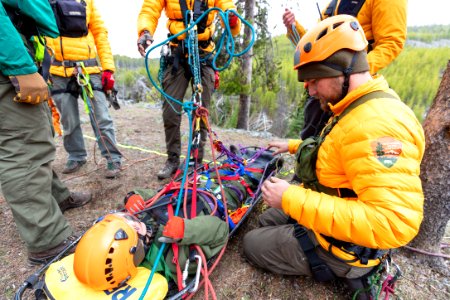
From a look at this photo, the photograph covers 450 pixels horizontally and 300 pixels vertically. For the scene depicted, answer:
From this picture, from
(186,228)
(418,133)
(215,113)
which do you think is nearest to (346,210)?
(418,133)

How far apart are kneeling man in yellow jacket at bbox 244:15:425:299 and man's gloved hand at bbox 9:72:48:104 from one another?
1885 mm

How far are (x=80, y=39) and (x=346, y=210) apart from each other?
3694mm

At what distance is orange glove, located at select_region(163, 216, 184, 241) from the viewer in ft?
6.00

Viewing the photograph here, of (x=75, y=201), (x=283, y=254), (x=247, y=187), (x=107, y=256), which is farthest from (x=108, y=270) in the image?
(x=75, y=201)

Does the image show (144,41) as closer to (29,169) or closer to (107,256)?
(29,169)

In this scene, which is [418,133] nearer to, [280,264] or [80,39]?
[280,264]

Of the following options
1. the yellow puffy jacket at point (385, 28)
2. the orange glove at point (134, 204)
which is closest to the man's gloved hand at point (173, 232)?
the orange glove at point (134, 204)

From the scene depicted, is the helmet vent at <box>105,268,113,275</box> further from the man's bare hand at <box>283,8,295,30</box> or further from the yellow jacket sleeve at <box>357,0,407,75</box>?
the man's bare hand at <box>283,8,295,30</box>

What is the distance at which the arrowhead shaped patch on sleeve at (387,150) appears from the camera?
53.7 inches

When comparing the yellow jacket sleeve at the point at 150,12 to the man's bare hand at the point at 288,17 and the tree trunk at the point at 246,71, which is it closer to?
the man's bare hand at the point at 288,17

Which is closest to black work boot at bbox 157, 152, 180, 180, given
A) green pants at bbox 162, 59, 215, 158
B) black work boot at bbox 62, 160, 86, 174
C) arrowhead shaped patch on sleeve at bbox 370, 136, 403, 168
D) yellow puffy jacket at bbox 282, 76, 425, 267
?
green pants at bbox 162, 59, 215, 158

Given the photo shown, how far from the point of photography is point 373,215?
1.38m

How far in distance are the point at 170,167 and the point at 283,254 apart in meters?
2.24

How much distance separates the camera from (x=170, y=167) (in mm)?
3850
